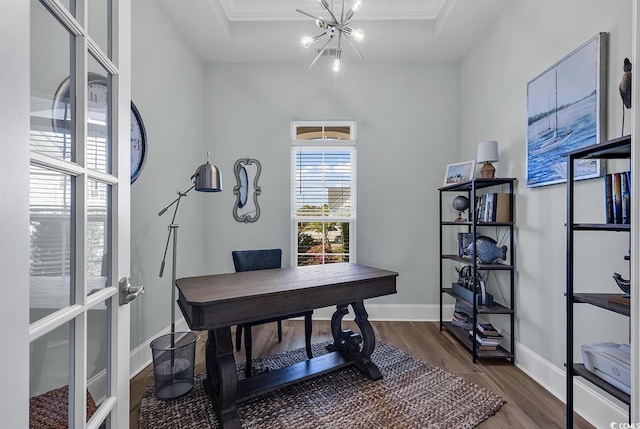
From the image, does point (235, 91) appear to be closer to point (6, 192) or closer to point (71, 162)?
point (71, 162)

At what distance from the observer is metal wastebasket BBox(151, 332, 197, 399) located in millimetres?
2133

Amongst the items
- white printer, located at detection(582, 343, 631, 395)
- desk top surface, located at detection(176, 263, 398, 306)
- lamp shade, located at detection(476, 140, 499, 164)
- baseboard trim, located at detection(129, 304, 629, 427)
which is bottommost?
baseboard trim, located at detection(129, 304, 629, 427)

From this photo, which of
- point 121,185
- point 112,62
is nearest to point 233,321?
point 121,185

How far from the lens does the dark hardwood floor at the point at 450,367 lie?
1906mm

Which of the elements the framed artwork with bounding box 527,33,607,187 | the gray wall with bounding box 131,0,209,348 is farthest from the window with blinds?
the framed artwork with bounding box 527,33,607,187

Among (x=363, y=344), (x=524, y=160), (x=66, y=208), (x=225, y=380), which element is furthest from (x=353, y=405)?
(x=524, y=160)

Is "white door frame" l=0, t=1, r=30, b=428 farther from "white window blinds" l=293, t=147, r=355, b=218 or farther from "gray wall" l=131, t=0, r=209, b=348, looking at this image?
"white window blinds" l=293, t=147, r=355, b=218

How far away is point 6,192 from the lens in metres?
0.50

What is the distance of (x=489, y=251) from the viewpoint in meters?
2.68

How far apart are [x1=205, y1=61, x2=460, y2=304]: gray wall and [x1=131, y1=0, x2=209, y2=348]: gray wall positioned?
14.8 inches

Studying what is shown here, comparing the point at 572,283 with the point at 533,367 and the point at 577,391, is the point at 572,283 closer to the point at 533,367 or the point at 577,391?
the point at 577,391

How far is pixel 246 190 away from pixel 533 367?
319 centimetres

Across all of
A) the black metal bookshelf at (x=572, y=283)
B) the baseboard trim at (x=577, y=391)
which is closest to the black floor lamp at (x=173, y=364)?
the black metal bookshelf at (x=572, y=283)

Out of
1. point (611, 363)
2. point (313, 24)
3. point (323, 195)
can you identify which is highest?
point (313, 24)
